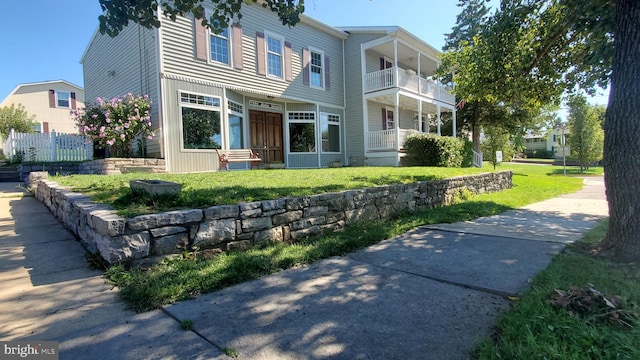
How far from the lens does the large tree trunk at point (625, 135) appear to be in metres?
3.28

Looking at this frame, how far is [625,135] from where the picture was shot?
335 cm

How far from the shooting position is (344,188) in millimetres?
5523

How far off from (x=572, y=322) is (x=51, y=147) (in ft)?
45.5

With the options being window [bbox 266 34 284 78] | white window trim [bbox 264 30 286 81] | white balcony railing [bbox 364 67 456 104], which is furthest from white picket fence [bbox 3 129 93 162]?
white balcony railing [bbox 364 67 456 104]

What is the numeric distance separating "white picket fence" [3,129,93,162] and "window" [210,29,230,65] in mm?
5055

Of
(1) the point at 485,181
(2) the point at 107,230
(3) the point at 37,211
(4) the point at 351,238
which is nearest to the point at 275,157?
(1) the point at 485,181

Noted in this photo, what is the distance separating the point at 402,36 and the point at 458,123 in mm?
9947

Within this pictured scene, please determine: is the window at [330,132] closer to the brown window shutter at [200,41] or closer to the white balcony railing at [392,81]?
the white balcony railing at [392,81]

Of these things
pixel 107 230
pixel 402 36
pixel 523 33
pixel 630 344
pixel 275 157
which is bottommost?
pixel 630 344

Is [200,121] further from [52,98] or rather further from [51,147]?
[52,98]

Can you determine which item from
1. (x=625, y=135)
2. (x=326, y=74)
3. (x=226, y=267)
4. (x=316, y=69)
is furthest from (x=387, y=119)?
(x=226, y=267)

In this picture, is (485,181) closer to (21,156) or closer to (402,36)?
(402,36)

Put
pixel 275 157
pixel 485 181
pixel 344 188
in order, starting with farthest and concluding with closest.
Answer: pixel 275 157 → pixel 485 181 → pixel 344 188

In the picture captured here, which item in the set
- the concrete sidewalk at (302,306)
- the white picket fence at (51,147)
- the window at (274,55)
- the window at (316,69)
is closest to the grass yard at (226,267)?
the concrete sidewalk at (302,306)
